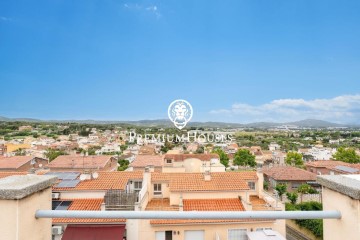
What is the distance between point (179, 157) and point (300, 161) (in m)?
23.1

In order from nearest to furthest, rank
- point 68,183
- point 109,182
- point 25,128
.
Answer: point 68,183, point 109,182, point 25,128

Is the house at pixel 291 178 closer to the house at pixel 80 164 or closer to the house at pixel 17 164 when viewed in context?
the house at pixel 80 164

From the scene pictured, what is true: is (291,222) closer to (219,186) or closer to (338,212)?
(219,186)

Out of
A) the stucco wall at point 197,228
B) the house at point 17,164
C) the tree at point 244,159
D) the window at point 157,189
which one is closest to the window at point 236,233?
the stucco wall at point 197,228

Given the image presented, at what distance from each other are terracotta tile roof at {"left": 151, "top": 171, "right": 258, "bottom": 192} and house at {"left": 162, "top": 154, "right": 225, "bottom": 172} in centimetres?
639

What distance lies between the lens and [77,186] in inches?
699

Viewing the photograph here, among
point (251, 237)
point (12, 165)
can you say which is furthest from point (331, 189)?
point (12, 165)

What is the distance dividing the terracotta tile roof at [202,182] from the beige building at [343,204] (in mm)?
15281

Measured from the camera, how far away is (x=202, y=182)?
18.4m

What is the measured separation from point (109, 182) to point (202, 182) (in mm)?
6027

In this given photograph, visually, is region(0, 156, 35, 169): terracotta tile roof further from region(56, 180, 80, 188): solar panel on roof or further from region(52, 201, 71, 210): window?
region(52, 201, 71, 210): window

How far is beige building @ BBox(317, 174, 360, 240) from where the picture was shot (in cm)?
203

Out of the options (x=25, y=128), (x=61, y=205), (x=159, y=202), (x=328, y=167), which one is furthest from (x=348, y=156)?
(x=25, y=128)

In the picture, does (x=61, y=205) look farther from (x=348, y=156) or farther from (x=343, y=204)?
(x=348, y=156)
